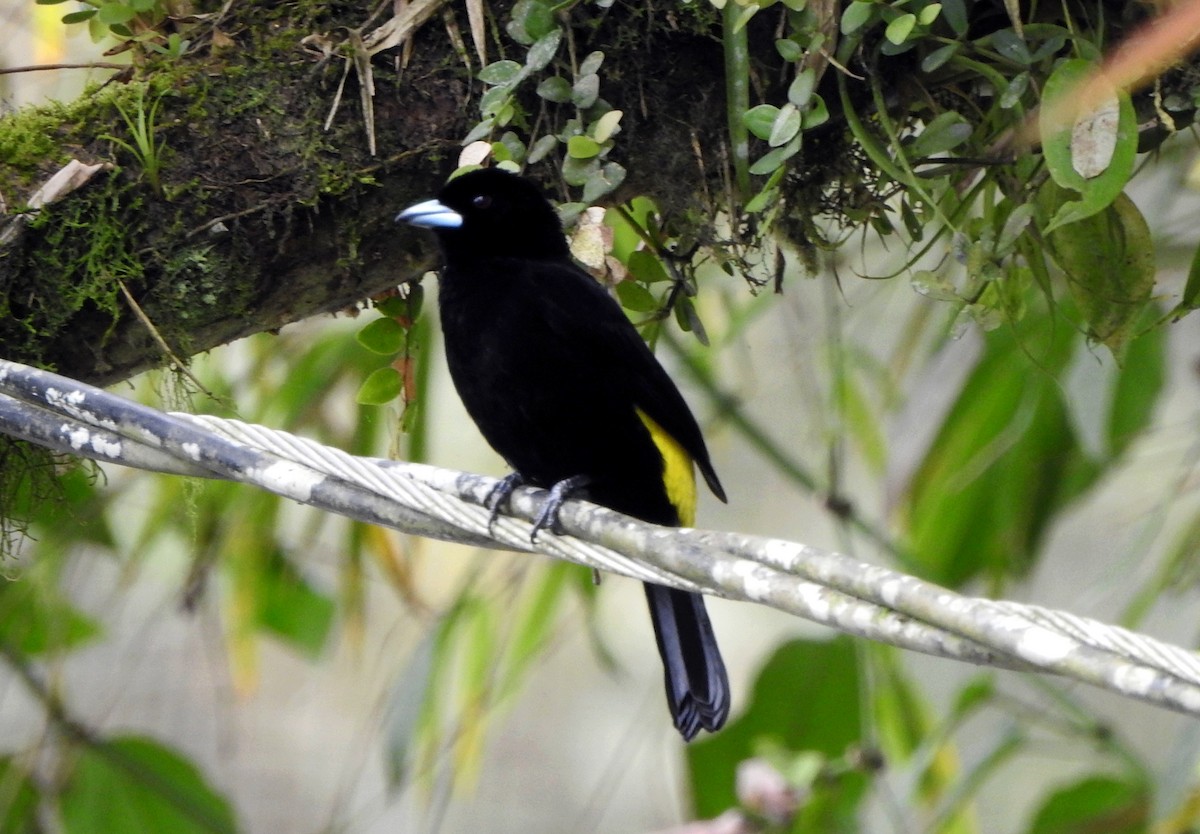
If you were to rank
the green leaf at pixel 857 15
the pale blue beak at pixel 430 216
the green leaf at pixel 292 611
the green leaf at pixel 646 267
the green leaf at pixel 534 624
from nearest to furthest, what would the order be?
1. the green leaf at pixel 857 15
2. the pale blue beak at pixel 430 216
3. the green leaf at pixel 646 267
4. the green leaf at pixel 534 624
5. the green leaf at pixel 292 611

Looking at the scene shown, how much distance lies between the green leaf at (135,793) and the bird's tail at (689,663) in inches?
55.9

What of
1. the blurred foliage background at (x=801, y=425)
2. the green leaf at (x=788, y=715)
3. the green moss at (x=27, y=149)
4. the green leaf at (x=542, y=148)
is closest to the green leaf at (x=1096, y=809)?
the blurred foliage background at (x=801, y=425)

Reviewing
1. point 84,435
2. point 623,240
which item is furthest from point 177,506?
point 84,435

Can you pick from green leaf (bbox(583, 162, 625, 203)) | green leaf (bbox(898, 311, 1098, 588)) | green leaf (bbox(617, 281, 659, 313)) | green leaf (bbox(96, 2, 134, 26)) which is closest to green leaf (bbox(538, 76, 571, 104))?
green leaf (bbox(583, 162, 625, 203))

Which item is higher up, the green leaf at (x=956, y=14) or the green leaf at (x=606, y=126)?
the green leaf at (x=956, y=14)

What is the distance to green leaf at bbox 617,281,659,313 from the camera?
6.72 ft

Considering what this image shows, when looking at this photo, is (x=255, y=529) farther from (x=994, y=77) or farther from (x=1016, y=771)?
(x=1016, y=771)

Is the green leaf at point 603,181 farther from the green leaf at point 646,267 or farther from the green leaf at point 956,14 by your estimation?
the green leaf at point 956,14

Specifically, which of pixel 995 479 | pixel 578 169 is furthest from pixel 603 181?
pixel 995 479

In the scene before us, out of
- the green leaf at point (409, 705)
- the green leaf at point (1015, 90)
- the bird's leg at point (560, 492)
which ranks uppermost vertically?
the green leaf at point (1015, 90)

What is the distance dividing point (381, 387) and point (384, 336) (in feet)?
0.25

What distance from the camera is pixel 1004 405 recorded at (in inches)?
124

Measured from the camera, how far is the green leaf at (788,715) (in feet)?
10.5

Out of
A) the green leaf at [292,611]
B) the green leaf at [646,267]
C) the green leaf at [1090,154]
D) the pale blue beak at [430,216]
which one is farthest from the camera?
the green leaf at [292,611]
